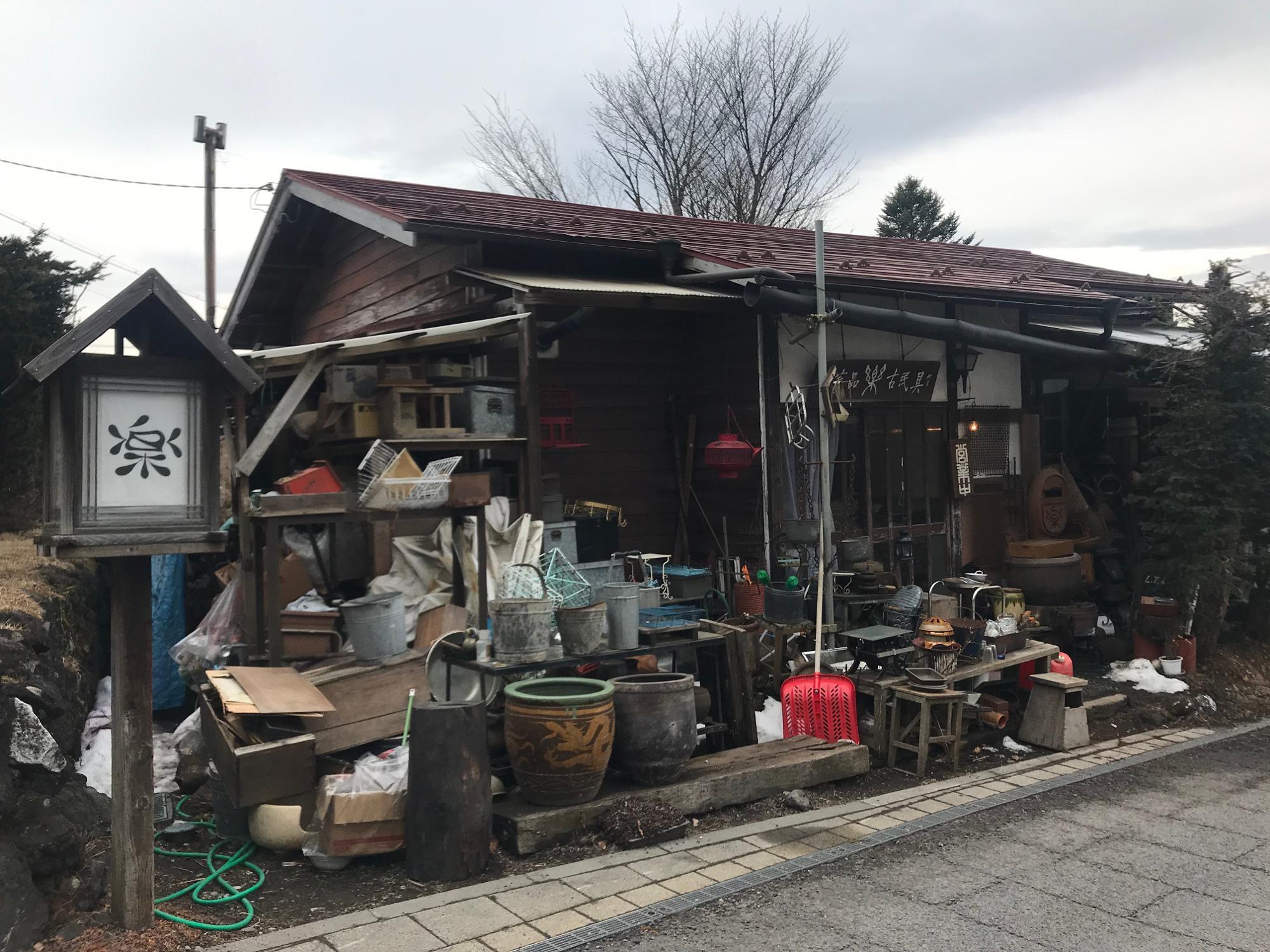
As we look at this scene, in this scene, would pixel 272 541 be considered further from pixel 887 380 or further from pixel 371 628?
pixel 887 380

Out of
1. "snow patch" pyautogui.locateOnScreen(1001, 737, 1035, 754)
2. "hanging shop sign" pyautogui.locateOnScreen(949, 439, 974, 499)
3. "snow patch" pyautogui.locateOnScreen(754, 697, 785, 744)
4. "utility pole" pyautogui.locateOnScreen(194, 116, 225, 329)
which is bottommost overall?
"snow patch" pyautogui.locateOnScreen(1001, 737, 1035, 754)

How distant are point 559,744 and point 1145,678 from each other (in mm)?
6955

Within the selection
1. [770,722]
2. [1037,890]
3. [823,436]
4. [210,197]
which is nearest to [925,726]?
[770,722]

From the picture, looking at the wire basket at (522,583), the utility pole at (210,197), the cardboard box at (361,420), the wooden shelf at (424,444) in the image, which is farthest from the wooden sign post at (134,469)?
the utility pole at (210,197)

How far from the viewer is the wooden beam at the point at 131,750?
4250 mm

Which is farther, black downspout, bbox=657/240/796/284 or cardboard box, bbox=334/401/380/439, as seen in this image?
black downspout, bbox=657/240/796/284

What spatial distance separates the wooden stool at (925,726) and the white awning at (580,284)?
3.89 m

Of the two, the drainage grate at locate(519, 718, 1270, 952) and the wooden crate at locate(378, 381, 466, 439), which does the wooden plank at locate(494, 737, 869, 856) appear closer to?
the drainage grate at locate(519, 718, 1270, 952)

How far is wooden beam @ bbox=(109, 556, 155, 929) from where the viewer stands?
425cm

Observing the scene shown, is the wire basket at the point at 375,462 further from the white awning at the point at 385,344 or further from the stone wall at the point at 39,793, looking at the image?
the stone wall at the point at 39,793

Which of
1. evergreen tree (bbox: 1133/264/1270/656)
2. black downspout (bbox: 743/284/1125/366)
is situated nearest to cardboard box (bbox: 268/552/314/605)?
black downspout (bbox: 743/284/1125/366)

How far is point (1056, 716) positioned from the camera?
785 cm

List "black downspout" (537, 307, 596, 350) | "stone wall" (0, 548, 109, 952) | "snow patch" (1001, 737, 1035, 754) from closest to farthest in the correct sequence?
"stone wall" (0, 548, 109, 952) < "snow patch" (1001, 737, 1035, 754) < "black downspout" (537, 307, 596, 350)

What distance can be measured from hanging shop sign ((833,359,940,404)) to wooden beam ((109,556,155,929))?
22.8ft
